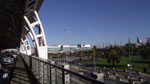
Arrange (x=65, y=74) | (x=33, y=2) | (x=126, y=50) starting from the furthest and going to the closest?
(x=126, y=50), (x=33, y=2), (x=65, y=74)

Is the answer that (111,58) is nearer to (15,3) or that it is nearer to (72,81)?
(15,3)

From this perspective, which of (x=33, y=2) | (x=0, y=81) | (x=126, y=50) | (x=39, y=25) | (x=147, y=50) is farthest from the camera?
(x=126, y=50)

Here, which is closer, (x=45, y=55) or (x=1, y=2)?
(x=1, y=2)

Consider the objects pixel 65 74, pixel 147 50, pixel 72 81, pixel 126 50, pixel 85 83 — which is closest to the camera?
pixel 85 83

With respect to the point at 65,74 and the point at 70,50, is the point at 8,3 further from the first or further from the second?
the point at 70,50

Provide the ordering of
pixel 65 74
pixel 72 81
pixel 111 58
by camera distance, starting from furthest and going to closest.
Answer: pixel 111 58 → pixel 65 74 → pixel 72 81

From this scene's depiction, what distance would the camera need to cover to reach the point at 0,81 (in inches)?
247

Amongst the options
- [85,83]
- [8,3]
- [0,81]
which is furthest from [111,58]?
[85,83]

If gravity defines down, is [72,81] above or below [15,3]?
below

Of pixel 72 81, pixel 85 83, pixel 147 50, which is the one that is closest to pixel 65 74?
pixel 72 81

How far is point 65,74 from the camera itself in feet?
11.0

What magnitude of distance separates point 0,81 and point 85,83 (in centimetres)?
543

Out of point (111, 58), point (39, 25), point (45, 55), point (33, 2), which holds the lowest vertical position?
point (111, 58)

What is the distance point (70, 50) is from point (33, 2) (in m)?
112
